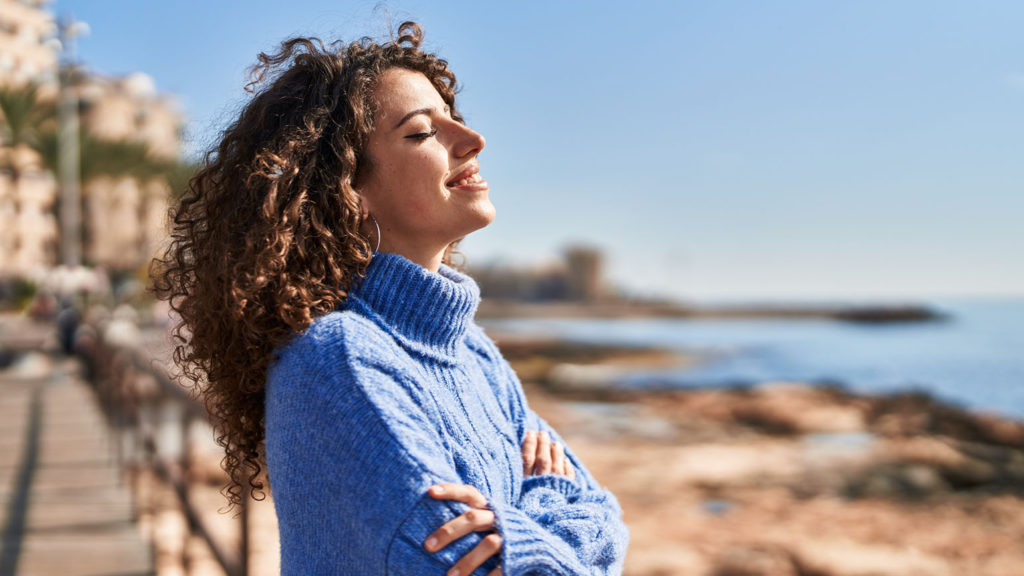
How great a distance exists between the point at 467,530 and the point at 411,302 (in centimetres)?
39

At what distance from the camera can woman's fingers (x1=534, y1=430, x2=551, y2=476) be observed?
1586 millimetres

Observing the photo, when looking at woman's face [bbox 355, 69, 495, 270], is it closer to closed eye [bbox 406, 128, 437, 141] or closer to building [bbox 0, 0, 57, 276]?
closed eye [bbox 406, 128, 437, 141]

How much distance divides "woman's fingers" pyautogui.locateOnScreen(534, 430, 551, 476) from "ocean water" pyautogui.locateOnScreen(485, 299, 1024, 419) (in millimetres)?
20637

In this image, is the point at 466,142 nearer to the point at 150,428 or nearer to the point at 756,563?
the point at 150,428

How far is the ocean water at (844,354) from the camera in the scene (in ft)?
101

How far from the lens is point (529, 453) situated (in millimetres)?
1599

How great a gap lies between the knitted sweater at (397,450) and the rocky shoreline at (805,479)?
646 cm

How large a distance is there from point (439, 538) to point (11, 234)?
148 feet

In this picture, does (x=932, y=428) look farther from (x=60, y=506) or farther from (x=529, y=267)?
(x=529, y=267)

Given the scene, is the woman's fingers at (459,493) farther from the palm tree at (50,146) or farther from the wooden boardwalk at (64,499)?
the palm tree at (50,146)

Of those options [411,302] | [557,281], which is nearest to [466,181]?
[411,302]

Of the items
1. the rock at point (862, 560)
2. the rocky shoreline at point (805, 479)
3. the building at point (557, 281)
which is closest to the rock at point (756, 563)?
the rocky shoreline at point (805, 479)

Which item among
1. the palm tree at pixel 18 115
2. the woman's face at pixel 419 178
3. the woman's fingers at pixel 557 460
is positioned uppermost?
the palm tree at pixel 18 115

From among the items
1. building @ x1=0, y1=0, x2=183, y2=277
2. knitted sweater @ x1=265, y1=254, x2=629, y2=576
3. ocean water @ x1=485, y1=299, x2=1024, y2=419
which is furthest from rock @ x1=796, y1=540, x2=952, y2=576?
building @ x1=0, y1=0, x2=183, y2=277
